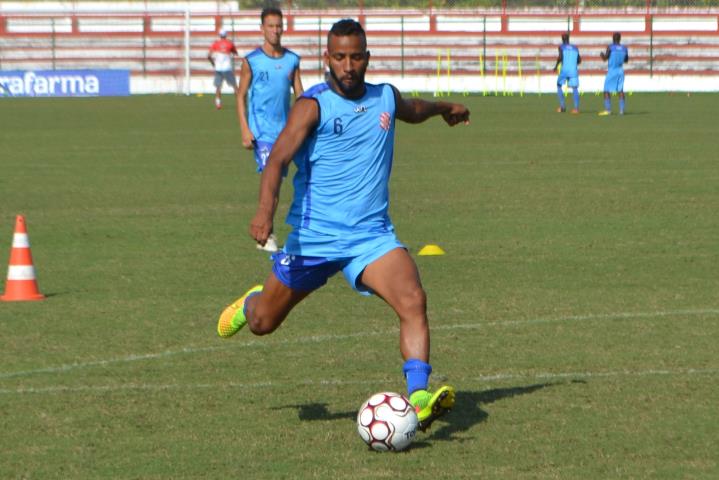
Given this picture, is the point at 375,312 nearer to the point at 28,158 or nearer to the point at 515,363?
the point at 515,363

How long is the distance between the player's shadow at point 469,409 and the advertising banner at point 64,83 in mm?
46113

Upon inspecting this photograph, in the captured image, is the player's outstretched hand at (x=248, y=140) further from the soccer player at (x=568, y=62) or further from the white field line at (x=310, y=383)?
the soccer player at (x=568, y=62)

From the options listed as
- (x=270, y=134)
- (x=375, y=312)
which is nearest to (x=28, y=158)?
(x=270, y=134)

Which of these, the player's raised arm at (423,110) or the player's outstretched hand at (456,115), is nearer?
the player's raised arm at (423,110)

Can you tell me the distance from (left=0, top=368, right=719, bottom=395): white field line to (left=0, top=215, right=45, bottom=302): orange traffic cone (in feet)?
10.0

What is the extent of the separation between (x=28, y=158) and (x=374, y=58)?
35790mm

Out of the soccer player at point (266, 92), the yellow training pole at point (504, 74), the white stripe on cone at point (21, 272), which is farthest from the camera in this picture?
the yellow training pole at point (504, 74)

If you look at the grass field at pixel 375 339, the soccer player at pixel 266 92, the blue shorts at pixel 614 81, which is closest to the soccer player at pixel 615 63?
the blue shorts at pixel 614 81

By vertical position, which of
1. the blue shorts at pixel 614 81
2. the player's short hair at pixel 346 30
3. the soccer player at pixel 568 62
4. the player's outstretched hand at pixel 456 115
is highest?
the soccer player at pixel 568 62

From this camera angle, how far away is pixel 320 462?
639 cm

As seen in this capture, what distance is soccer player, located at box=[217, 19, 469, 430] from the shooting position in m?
6.91

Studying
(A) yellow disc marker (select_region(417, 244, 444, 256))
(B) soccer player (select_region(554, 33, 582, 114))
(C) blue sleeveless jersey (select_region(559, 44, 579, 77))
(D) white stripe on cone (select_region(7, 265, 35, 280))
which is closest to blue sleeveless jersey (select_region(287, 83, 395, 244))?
(D) white stripe on cone (select_region(7, 265, 35, 280))

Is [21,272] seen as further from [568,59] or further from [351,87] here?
[568,59]

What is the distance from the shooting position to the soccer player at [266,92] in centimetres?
1434
